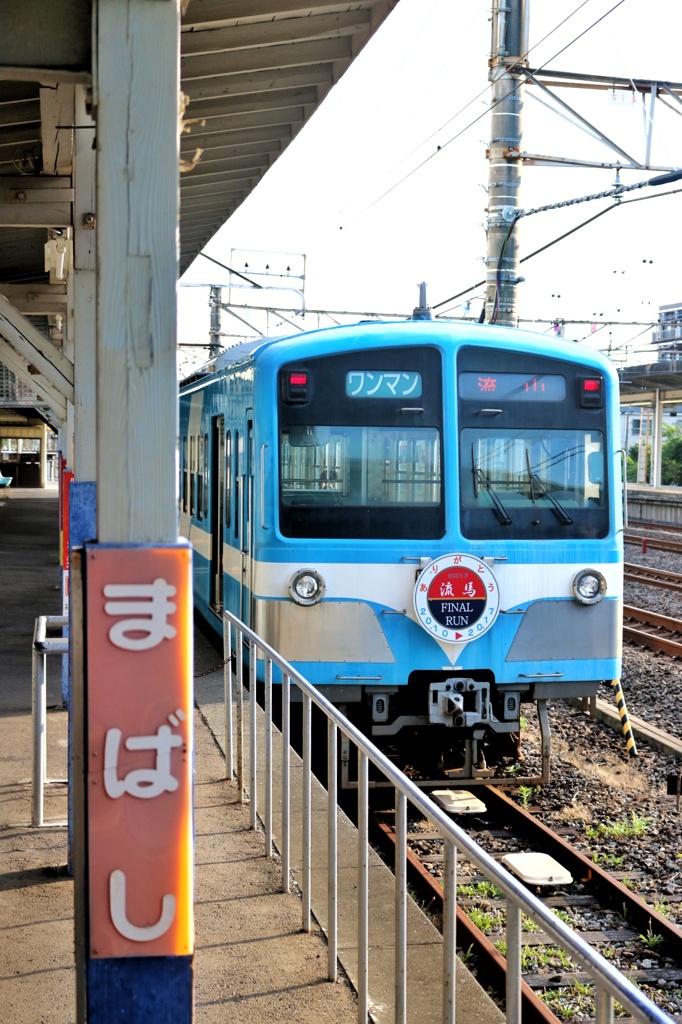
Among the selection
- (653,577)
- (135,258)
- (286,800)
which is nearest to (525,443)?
(286,800)

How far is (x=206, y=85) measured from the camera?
266 inches

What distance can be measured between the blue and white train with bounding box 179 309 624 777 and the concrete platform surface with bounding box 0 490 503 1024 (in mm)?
1184

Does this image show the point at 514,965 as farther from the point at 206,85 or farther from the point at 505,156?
the point at 505,156

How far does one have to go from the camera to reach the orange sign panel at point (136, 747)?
2.80m

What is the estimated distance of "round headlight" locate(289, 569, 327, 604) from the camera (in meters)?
7.10

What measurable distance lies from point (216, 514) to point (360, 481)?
3.41 m

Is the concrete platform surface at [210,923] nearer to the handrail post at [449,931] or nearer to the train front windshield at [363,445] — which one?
the handrail post at [449,931]

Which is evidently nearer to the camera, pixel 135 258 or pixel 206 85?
pixel 135 258

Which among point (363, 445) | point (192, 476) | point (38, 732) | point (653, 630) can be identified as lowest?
point (653, 630)

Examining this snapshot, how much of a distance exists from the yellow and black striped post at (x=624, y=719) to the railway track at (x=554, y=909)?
1.11 meters

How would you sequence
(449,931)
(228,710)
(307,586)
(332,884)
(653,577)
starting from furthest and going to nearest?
(653,577) < (307,586) < (228,710) < (332,884) < (449,931)

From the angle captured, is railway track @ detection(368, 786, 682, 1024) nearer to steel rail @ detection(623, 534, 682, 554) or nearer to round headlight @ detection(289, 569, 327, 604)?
round headlight @ detection(289, 569, 327, 604)

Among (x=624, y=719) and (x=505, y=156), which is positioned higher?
(x=505, y=156)

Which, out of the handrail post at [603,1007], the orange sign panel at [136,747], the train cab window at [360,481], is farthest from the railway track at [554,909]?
the handrail post at [603,1007]
